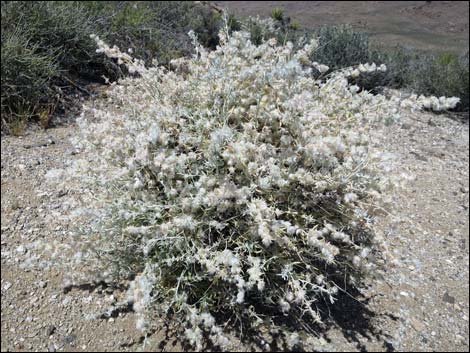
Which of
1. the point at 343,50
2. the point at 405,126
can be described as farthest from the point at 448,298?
the point at 343,50

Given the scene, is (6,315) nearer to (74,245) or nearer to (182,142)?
(74,245)

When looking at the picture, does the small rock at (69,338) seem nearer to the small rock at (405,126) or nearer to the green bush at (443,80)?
the small rock at (405,126)

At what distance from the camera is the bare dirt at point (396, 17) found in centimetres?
1318

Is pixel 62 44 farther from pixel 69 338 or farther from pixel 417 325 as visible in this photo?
pixel 417 325

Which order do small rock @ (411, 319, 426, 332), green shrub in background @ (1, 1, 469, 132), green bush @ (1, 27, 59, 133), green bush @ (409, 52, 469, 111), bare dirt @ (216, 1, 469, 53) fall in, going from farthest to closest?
bare dirt @ (216, 1, 469, 53), green bush @ (409, 52, 469, 111), green shrub in background @ (1, 1, 469, 132), green bush @ (1, 27, 59, 133), small rock @ (411, 319, 426, 332)

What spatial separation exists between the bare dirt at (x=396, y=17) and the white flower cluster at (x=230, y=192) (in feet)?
32.8

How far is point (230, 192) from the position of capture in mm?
2371

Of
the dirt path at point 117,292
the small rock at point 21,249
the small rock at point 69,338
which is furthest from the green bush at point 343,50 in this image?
the small rock at point 69,338

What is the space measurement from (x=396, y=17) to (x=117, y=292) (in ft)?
50.9

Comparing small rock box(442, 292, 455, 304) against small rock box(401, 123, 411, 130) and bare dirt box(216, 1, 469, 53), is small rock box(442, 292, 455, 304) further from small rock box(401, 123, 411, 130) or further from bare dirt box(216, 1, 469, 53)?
bare dirt box(216, 1, 469, 53)

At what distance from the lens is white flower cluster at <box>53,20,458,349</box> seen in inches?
95.4

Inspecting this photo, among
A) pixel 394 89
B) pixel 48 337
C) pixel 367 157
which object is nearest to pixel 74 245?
pixel 48 337

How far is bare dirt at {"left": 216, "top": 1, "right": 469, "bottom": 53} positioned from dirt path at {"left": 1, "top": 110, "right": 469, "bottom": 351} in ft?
29.7

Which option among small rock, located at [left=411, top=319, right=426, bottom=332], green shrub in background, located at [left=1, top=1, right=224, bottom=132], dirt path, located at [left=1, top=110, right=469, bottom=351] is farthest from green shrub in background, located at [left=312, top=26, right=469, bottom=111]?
small rock, located at [left=411, top=319, right=426, bottom=332]
